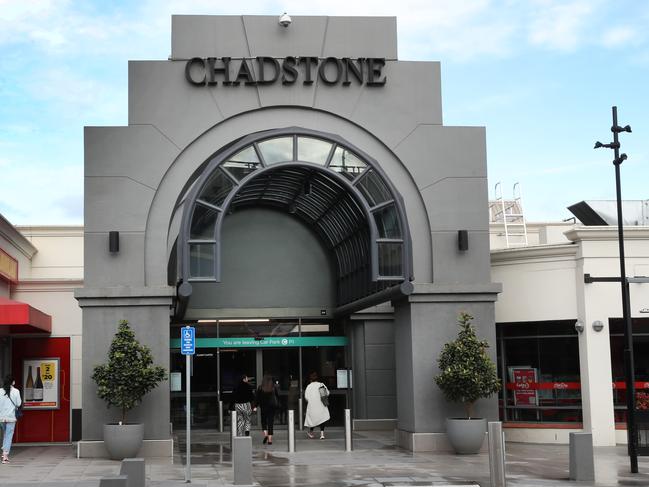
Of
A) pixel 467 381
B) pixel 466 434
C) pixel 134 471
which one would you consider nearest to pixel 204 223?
pixel 467 381

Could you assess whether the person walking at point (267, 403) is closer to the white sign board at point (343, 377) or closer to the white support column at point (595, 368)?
the white sign board at point (343, 377)

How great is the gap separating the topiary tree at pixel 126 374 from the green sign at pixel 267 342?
316 inches

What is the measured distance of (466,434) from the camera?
2139 centimetres

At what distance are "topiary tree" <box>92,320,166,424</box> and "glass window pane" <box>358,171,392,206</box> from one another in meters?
6.29

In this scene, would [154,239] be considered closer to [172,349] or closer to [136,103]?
[136,103]

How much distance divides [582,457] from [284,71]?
37.5ft

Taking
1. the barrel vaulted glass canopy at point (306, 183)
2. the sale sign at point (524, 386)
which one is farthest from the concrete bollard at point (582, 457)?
the sale sign at point (524, 386)

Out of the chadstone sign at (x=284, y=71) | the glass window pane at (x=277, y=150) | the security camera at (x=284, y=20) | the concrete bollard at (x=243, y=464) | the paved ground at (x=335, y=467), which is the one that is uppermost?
the security camera at (x=284, y=20)

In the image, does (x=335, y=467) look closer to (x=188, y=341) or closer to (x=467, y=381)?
(x=467, y=381)

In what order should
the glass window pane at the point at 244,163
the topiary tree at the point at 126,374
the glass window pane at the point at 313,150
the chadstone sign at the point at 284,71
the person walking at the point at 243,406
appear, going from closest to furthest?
the topiary tree at the point at 126,374
the glass window pane at the point at 244,163
the glass window pane at the point at 313,150
the chadstone sign at the point at 284,71
the person walking at the point at 243,406

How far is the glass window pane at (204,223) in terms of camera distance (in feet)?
69.8

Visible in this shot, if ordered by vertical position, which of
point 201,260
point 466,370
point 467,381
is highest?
point 201,260

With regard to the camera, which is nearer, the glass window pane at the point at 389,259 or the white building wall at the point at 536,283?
the glass window pane at the point at 389,259

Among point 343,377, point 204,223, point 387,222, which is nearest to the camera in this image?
point 204,223
